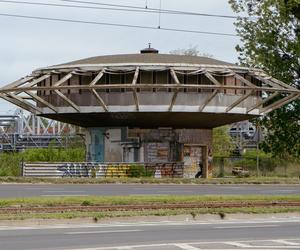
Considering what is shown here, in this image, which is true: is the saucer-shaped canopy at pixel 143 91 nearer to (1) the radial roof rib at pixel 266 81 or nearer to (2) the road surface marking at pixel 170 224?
(1) the radial roof rib at pixel 266 81

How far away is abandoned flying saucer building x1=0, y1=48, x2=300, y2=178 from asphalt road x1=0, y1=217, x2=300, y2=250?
81.2 feet

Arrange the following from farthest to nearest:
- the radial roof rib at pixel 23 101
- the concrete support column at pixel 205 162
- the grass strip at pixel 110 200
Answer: the concrete support column at pixel 205 162
the radial roof rib at pixel 23 101
the grass strip at pixel 110 200

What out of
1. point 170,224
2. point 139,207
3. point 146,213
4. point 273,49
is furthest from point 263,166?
point 170,224

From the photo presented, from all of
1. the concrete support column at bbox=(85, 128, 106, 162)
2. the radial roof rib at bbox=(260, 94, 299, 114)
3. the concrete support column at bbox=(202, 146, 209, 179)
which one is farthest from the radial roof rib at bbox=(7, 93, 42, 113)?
the radial roof rib at bbox=(260, 94, 299, 114)

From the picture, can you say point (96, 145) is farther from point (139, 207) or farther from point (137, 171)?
point (139, 207)

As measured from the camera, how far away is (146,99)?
157 ft

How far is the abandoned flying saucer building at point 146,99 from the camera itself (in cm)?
4716

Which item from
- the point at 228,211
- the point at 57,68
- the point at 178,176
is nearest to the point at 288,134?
the point at 178,176

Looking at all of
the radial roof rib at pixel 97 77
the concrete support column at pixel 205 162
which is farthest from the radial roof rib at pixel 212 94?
the radial roof rib at pixel 97 77

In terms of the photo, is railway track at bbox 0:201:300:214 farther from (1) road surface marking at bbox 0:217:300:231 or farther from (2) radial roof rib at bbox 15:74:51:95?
(2) radial roof rib at bbox 15:74:51:95

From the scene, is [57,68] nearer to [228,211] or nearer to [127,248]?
[228,211]

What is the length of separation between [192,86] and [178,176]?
757cm

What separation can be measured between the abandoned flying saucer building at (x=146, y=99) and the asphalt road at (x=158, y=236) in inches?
975

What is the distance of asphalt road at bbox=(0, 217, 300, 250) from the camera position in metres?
14.6
